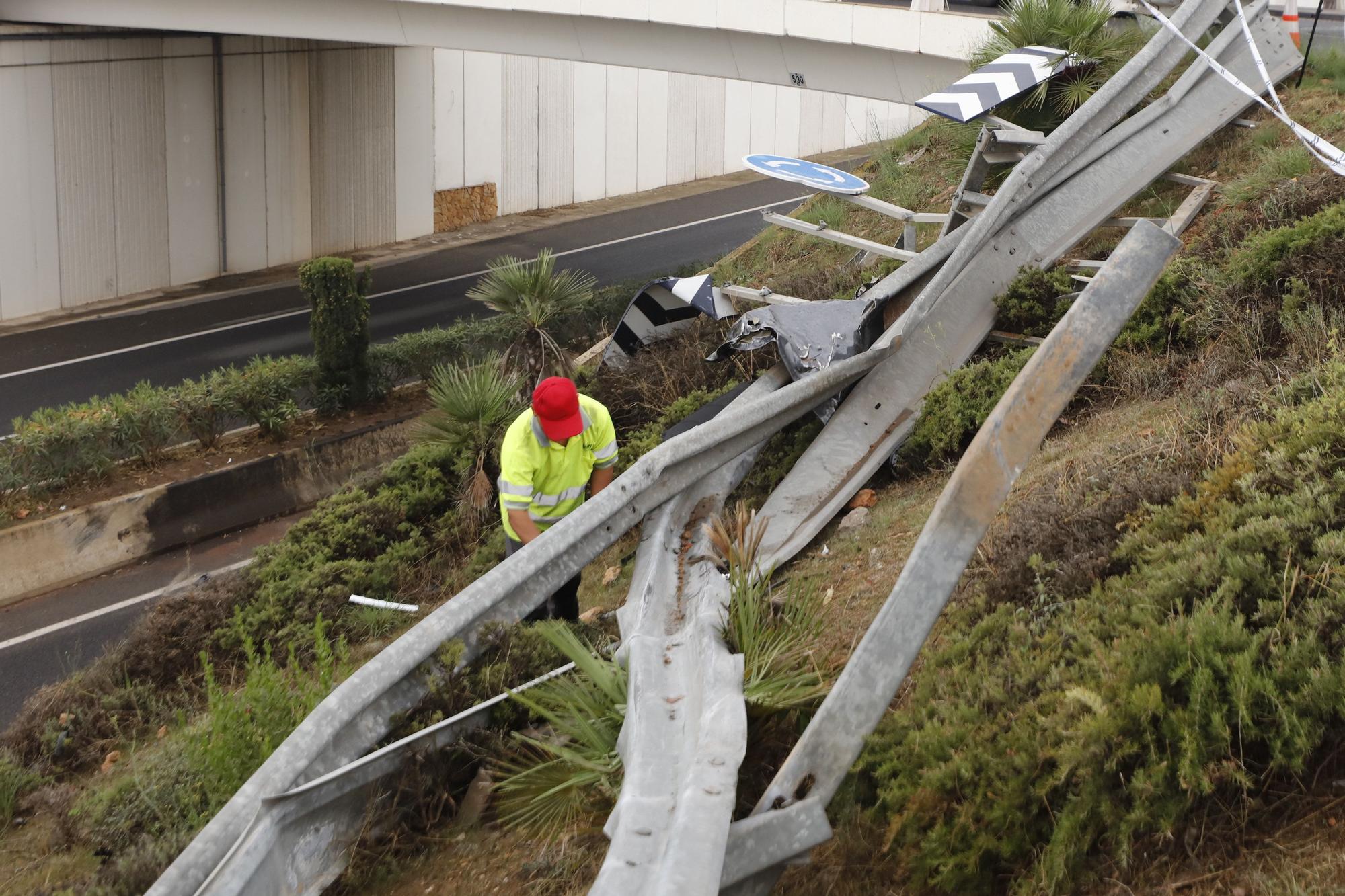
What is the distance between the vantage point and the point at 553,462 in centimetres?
740

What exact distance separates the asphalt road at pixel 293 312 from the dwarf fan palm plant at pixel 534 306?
930 cm

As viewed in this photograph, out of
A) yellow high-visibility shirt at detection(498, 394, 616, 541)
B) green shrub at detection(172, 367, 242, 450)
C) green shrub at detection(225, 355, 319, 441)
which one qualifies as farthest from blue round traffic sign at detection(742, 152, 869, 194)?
green shrub at detection(172, 367, 242, 450)

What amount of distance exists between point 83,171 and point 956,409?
2213 centimetres

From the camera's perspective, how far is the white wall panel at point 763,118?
39500 mm

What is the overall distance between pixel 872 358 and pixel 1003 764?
4.42m

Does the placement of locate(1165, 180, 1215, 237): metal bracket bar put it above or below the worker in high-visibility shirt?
above

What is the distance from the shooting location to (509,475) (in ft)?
23.9

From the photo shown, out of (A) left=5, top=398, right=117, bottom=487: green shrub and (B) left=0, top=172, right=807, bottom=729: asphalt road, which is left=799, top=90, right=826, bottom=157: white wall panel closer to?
(B) left=0, top=172, right=807, bottom=729: asphalt road

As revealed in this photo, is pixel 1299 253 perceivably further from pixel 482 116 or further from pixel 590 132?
pixel 590 132

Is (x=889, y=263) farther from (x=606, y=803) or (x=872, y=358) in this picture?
(x=606, y=803)

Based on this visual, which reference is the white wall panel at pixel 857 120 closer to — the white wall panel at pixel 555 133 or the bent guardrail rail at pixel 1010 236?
the white wall panel at pixel 555 133

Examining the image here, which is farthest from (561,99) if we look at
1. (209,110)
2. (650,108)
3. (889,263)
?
(889,263)

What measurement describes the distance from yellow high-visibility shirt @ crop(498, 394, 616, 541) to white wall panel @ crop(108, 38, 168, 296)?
21.3 m

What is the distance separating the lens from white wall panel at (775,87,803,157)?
39594 millimetres
